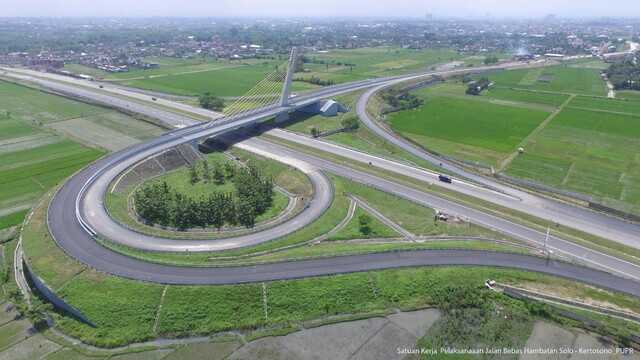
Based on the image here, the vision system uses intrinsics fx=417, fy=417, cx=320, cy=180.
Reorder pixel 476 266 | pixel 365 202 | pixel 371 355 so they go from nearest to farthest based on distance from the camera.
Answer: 1. pixel 371 355
2. pixel 476 266
3. pixel 365 202

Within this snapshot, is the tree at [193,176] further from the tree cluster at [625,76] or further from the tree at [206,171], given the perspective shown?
the tree cluster at [625,76]

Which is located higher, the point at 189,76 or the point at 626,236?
the point at 189,76

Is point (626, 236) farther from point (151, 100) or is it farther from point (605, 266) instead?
point (151, 100)

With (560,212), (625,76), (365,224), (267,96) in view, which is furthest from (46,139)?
(625,76)

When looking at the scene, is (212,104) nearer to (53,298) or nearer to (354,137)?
(354,137)

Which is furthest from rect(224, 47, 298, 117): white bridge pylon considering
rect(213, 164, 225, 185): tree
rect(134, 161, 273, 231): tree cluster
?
rect(134, 161, 273, 231): tree cluster

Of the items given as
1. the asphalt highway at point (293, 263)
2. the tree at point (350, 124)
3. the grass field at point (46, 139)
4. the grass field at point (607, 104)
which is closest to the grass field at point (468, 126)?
the tree at point (350, 124)

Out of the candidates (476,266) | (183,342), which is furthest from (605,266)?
(183,342)
